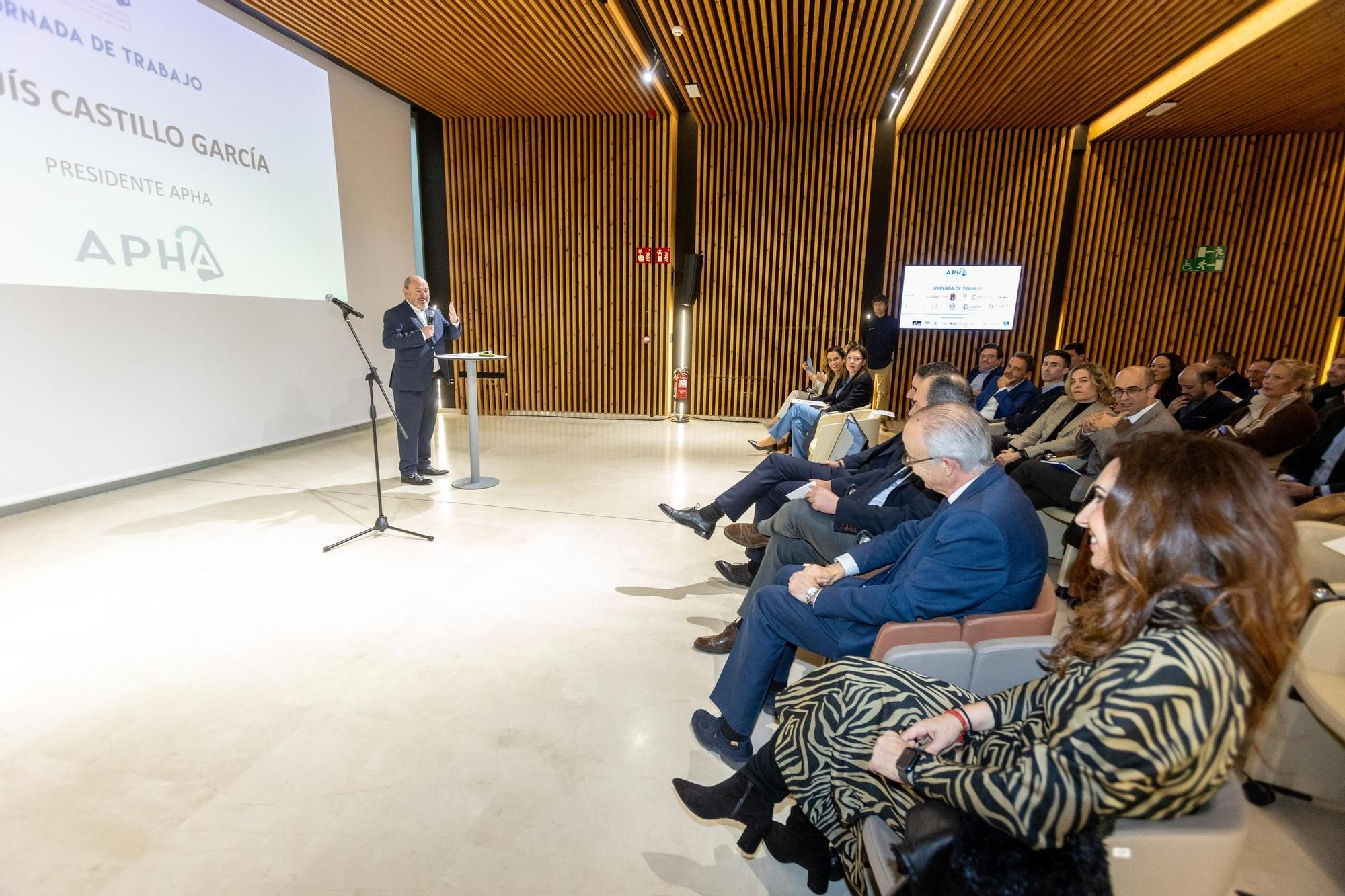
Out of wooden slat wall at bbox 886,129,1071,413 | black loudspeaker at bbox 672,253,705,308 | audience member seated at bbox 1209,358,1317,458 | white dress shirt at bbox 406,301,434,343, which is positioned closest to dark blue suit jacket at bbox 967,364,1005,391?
wooden slat wall at bbox 886,129,1071,413

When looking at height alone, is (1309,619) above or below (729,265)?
below

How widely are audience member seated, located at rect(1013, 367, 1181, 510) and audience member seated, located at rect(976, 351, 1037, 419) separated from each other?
166cm

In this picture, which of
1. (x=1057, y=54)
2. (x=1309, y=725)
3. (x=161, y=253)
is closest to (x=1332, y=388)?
(x=1057, y=54)

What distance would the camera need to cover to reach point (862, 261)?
8.42 m

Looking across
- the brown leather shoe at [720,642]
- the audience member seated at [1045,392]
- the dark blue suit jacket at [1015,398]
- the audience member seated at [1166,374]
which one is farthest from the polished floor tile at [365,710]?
the audience member seated at [1166,374]

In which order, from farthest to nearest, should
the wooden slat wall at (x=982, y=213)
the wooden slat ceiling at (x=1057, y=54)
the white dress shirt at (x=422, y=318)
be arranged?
the wooden slat wall at (x=982, y=213), the white dress shirt at (x=422, y=318), the wooden slat ceiling at (x=1057, y=54)

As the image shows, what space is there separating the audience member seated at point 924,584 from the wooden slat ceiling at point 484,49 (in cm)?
510

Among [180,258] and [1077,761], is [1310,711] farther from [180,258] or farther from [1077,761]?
[180,258]

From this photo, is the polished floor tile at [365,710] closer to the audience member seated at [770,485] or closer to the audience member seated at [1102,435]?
the audience member seated at [770,485]

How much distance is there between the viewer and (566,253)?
28.6ft

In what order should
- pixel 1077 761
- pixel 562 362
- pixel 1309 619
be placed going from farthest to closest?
pixel 562 362 < pixel 1309 619 < pixel 1077 761

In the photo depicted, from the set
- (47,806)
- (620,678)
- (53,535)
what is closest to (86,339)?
(53,535)

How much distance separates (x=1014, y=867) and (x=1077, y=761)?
20 cm

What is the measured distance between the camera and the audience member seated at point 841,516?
2602 mm
